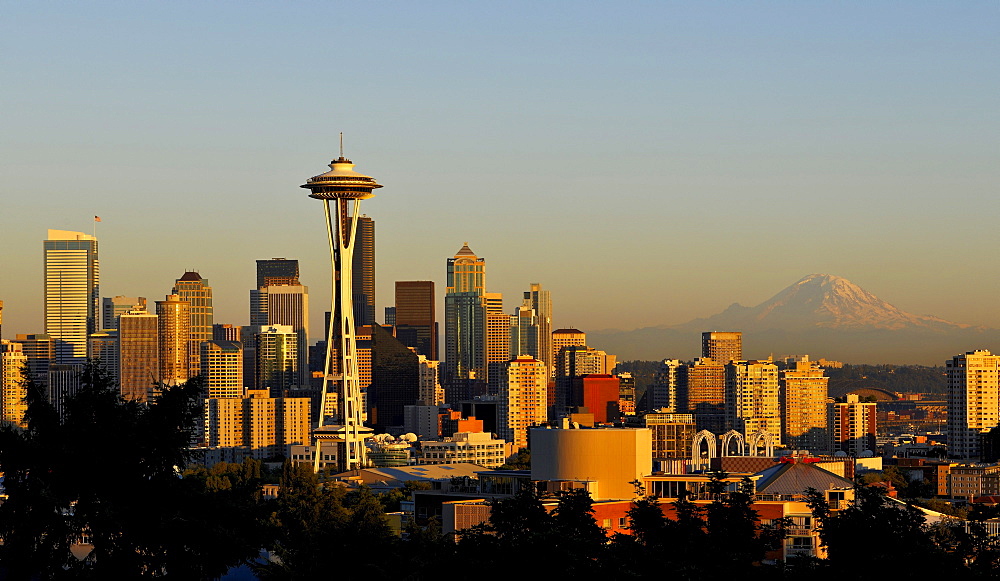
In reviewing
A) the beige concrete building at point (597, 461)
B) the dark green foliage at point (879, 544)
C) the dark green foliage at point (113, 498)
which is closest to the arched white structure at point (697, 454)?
the beige concrete building at point (597, 461)

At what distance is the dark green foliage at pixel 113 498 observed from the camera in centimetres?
2783

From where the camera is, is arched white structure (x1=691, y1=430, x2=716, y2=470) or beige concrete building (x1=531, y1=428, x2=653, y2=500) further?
arched white structure (x1=691, y1=430, x2=716, y2=470)

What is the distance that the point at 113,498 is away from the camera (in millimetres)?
28547

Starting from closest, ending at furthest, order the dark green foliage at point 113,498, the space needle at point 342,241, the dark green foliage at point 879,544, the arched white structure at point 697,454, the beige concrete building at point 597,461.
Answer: the dark green foliage at point 113,498 < the dark green foliage at point 879,544 < the beige concrete building at point 597,461 < the arched white structure at point 697,454 < the space needle at point 342,241

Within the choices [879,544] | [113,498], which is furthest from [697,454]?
[113,498]

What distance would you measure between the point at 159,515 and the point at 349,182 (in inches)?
5839

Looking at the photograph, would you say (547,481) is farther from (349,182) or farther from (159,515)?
(349,182)

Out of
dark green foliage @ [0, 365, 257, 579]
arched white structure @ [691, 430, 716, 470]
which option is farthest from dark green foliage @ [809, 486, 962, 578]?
arched white structure @ [691, 430, 716, 470]

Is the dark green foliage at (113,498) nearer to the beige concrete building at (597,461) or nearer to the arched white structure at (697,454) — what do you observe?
the beige concrete building at (597,461)

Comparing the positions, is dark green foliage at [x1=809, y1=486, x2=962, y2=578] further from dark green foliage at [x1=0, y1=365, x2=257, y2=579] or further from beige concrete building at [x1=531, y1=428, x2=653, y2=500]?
beige concrete building at [x1=531, y1=428, x2=653, y2=500]

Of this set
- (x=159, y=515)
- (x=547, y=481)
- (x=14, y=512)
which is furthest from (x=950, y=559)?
(x=547, y=481)

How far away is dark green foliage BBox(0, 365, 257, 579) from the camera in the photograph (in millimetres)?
27828

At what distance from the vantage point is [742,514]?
151ft

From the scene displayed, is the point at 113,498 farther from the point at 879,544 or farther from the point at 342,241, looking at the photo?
the point at 342,241
